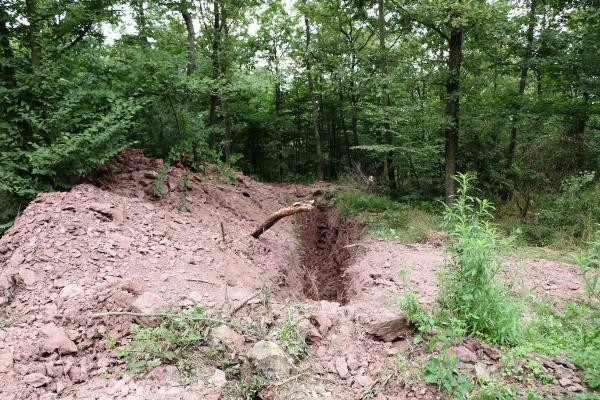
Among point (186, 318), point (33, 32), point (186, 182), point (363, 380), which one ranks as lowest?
point (363, 380)

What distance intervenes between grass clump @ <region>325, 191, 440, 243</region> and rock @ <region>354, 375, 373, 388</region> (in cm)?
480

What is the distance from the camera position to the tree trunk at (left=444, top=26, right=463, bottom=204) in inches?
364

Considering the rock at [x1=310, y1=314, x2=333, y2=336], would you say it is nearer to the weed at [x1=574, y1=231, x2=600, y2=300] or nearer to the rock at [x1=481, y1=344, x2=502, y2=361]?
the rock at [x1=481, y1=344, x2=502, y2=361]

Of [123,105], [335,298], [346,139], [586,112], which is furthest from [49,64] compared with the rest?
[346,139]

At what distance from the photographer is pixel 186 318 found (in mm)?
3418

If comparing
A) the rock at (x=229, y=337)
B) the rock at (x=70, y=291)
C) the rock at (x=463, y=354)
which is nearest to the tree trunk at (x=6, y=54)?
the rock at (x=70, y=291)

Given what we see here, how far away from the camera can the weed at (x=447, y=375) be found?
271 centimetres

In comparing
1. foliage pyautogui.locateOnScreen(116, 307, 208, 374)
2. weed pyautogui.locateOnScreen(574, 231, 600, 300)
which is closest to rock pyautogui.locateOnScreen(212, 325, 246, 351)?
foliage pyautogui.locateOnScreen(116, 307, 208, 374)

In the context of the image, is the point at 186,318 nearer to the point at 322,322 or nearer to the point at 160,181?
the point at 322,322

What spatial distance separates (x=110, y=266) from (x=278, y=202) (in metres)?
6.94

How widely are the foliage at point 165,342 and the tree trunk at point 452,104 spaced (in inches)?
289

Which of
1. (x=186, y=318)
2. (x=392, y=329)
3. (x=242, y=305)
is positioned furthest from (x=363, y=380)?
(x=186, y=318)

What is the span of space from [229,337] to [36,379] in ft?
4.86

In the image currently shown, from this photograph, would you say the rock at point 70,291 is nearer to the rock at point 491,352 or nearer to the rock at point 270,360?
the rock at point 270,360
